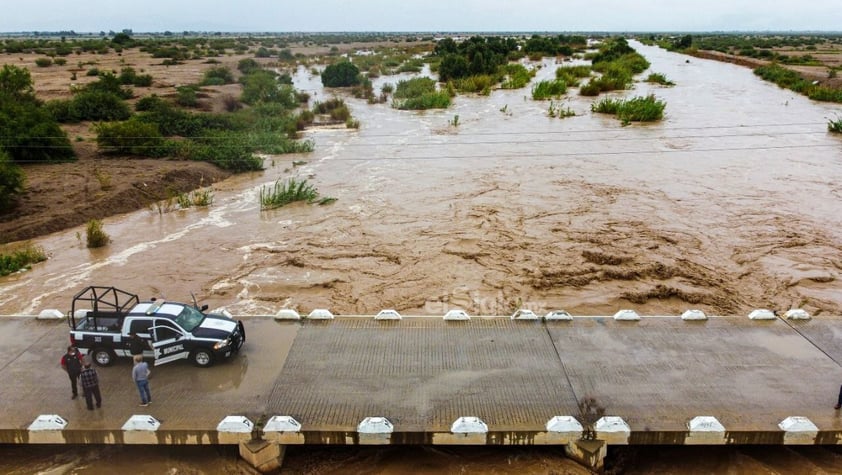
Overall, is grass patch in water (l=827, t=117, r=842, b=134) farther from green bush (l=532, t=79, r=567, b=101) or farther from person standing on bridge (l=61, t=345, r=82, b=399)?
person standing on bridge (l=61, t=345, r=82, b=399)

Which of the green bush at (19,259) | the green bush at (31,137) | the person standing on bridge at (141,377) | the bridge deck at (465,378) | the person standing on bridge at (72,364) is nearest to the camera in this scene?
the bridge deck at (465,378)

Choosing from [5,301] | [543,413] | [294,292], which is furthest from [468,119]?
[543,413]

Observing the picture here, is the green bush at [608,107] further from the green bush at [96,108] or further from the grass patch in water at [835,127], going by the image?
the green bush at [96,108]

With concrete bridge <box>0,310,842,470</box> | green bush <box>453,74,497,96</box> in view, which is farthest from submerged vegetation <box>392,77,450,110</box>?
concrete bridge <box>0,310,842,470</box>

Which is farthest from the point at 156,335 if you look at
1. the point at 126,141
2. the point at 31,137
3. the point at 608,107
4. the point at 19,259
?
the point at 608,107

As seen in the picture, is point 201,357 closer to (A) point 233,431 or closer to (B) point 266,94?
(A) point 233,431

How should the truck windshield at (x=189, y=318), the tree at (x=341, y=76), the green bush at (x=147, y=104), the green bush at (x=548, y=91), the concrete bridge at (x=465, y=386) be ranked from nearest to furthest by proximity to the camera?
the concrete bridge at (x=465, y=386)
the truck windshield at (x=189, y=318)
the green bush at (x=147, y=104)
the green bush at (x=548, y=91)
the tree at (x=341, y=76)

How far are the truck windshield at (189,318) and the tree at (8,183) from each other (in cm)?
1310

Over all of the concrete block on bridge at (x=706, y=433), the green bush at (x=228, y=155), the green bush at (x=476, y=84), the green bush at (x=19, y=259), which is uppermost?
the green bush at (x=476, y=84)

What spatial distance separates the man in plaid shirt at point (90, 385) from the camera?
7566 mm

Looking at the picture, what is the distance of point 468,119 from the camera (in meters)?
34.1

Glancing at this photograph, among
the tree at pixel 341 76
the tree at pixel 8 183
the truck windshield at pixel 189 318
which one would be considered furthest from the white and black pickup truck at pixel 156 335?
the tree at pixel 341 76

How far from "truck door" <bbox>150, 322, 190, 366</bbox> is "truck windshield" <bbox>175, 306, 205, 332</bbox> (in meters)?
0.15

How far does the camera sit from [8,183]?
18.0 metres
